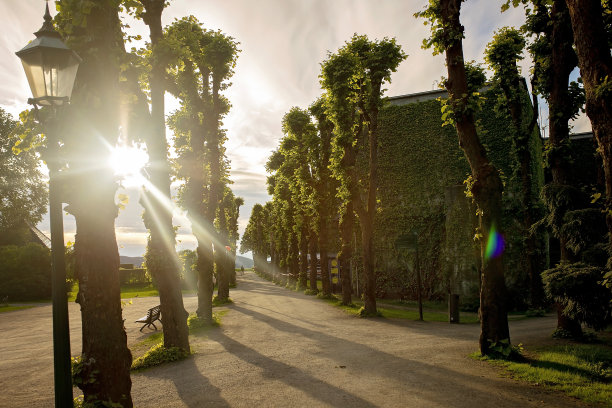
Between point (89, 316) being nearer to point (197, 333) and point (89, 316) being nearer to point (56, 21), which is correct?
point (56, 21)

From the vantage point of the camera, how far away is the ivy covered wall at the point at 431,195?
2061 cm

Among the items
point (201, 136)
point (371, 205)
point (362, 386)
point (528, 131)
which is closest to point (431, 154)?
point (528, 131)

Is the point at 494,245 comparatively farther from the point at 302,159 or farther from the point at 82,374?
the point at 302,159

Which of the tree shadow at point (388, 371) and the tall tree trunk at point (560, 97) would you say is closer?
the tree shadow at point (388, 371)

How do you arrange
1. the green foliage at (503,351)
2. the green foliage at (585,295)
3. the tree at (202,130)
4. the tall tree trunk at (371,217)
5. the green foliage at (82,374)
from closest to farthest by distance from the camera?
the green foliage at (82,374)
the green foliage at (585,295)
the green foliage at (503,351)
the tree at (202,130)
the tall tree trunk at (371,217)

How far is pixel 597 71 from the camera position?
5.14 meters

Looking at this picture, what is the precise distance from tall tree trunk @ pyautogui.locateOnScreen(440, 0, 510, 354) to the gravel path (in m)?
1.03

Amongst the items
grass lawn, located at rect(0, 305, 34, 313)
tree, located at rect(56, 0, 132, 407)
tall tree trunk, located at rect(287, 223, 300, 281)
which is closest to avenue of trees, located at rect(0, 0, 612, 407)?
tree, located at rect(56, 0, 132, 407)

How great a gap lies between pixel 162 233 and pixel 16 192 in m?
34.2

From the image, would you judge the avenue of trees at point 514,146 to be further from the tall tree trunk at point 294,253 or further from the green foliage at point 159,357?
the green foliage at point 159,357

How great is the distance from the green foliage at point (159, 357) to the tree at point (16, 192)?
31.8m

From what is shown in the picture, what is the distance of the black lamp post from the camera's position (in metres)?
3.91

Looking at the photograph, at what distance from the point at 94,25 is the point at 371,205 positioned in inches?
528

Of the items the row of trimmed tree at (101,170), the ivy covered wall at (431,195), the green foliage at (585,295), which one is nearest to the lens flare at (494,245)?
the green foliage at (585,295)
